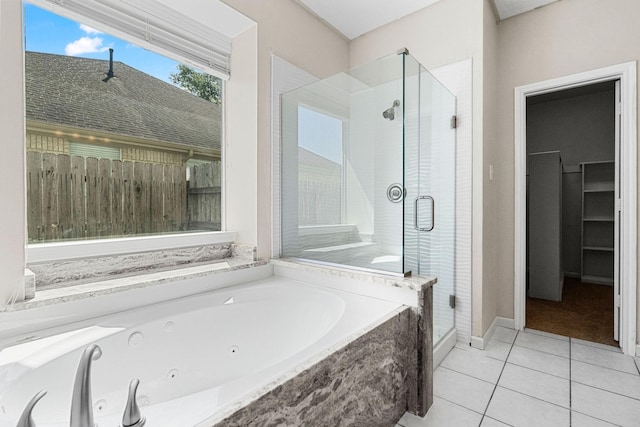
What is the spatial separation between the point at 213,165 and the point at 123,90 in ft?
2.29

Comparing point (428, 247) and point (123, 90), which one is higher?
point (123, 90)

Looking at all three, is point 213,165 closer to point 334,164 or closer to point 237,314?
point 334,164

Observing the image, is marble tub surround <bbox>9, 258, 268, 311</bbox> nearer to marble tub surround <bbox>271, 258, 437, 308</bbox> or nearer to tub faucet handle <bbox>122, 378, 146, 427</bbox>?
marble tub surround <bbox>271, 258, 437, 308</bbox>

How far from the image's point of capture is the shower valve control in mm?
1822

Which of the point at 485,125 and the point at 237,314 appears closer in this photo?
the point at 237,314

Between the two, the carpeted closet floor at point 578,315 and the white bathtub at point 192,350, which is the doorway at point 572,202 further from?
the white bathtub at point 192,350

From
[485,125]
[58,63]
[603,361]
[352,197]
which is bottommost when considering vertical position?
[603,361]

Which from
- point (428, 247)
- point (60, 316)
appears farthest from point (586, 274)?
point (60, 316)

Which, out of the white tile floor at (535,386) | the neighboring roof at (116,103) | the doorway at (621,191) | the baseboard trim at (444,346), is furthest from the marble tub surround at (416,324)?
the neighboring roof at (116,103)

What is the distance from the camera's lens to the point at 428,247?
6.75ft

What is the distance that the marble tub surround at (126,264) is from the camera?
1.50m

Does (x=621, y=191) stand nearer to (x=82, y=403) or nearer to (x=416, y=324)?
(x=416, y=324)

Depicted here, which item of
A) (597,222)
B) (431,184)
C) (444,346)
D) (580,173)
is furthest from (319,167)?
(597,222)

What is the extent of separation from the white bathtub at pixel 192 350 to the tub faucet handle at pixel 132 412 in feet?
0.15
